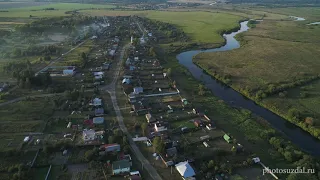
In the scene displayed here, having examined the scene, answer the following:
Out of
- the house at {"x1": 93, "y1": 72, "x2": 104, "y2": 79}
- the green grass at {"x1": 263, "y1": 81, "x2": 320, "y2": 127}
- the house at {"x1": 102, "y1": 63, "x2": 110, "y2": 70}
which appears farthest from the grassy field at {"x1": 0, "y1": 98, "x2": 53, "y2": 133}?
the green grass at {"x1": 263, "y1": 81, "x2": 320, "y2": 127}

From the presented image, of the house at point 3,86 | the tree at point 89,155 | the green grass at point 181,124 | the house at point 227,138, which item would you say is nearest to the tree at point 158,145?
the green grass at point 181,124

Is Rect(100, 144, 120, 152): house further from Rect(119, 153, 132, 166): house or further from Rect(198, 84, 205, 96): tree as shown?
Rect(198, 84, 205, 96): tree

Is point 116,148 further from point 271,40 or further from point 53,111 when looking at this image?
point 271,40

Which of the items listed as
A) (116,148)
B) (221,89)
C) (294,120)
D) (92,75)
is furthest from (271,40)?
(116,148)

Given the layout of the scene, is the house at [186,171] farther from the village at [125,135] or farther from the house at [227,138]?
the house at [227,138]

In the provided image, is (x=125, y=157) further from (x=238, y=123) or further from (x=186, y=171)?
(x=238, y=123)

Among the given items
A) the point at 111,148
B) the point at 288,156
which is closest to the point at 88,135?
the point at 111,148
